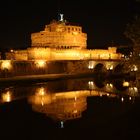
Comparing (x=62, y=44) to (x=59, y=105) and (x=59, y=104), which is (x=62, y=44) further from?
(x=59, y=105)

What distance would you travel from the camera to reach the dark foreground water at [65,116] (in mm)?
13345

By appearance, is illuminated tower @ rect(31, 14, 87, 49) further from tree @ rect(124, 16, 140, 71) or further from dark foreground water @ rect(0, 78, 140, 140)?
tree @ rect(124, 16, 140, 71)

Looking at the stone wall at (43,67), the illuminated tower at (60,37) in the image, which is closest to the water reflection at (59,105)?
the stone wall at (43,67)

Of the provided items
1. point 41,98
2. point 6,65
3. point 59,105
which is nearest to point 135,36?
point 59,105

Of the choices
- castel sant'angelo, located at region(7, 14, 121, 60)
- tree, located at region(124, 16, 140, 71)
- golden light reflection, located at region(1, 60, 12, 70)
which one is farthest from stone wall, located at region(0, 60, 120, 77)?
tree, located at region(124, 16, 140, 71)

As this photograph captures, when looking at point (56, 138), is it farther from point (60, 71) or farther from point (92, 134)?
point (60, 71)

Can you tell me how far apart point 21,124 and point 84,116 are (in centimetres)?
328

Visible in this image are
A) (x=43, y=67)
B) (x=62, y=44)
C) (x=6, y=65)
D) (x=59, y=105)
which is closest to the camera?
(x=59, y=105)

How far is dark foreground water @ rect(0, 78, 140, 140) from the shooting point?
43.8 ft

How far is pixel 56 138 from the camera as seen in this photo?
12773 mm

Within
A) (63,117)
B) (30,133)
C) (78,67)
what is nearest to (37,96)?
(63,117)

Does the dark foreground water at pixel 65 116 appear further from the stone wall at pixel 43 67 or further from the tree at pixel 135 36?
the stone wall at pixel 43 67

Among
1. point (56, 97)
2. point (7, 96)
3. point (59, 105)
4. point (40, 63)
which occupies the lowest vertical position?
point (59, 105)

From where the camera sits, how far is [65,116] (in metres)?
17.2
